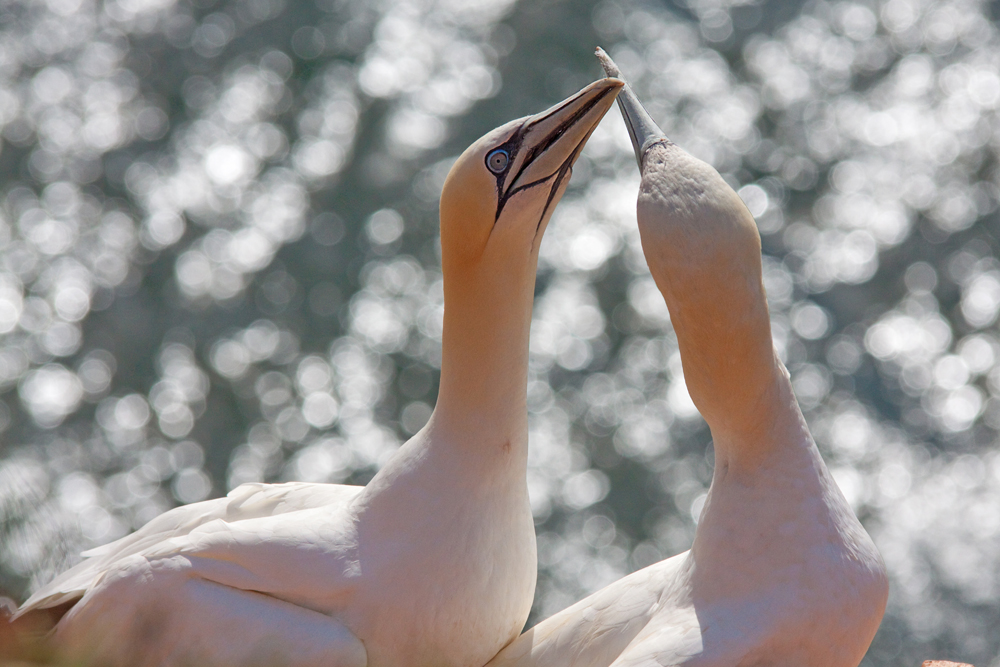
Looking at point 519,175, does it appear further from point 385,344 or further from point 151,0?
point 151,0

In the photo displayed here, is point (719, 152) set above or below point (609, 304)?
above

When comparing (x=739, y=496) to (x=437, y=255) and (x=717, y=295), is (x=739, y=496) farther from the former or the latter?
(x=437, y=255)

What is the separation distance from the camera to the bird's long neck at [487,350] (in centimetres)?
361

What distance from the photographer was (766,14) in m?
15.6

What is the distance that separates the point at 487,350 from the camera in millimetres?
3664

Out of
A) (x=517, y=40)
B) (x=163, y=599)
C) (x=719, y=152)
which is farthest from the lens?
(x=517, y=40)

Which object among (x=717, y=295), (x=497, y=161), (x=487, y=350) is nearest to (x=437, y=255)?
(x=487, y=350)

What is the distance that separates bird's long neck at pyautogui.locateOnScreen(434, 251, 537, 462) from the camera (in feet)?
11.9

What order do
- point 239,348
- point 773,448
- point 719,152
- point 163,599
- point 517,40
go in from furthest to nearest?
point 517,40
point 719,152
point 239,348
point 163,599
point 773,448

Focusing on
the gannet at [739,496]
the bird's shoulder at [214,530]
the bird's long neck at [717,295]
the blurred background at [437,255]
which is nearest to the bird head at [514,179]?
the gannet at [739,496]

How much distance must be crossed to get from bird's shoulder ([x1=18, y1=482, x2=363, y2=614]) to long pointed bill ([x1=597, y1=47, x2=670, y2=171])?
1559 mm

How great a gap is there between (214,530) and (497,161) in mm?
1483

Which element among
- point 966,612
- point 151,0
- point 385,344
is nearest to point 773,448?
point 966,612

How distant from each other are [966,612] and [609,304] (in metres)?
5.09
